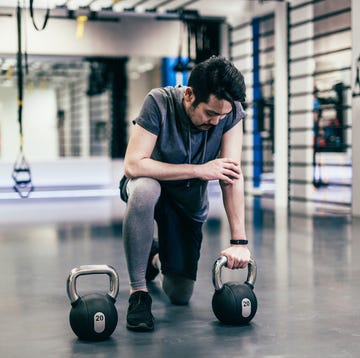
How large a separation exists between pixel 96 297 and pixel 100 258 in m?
1.84

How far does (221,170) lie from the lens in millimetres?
2492

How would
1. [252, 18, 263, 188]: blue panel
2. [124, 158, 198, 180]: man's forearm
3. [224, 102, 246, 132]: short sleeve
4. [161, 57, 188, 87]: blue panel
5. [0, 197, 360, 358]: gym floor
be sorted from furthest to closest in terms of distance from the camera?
[161, 57, 188, 87]: blue panel
[252, 18, 263, 188]: blue panel
[224, 102, 246, 132]: short sleeve
[124, 158, 198, 180]: man's forearm
[0, 197, 360, 358]: gym floor

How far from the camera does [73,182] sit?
35.6 feet

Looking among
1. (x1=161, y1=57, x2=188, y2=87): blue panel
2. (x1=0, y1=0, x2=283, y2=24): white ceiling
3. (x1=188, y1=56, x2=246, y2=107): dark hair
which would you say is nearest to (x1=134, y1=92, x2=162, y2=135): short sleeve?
(x1=188, y1=56, x2=246, y2=107): dark hair

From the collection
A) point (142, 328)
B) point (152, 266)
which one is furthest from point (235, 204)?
point (152, 266)

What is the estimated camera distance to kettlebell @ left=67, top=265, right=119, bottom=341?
238 centimetres

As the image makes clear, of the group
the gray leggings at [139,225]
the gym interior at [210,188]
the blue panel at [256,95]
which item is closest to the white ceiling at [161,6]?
the gym interior at [210,188]

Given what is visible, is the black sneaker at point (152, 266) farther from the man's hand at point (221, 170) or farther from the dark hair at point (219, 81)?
the dark hair at point (219, 81)

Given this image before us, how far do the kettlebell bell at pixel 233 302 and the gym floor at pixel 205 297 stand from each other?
0.12 ft

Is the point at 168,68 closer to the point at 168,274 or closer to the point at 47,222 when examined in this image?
the point at 47,222

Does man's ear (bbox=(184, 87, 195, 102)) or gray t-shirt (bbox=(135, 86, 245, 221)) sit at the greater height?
man's ear (bbox=(184, 87, 195, 102))

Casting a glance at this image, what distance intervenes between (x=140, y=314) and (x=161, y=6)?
7.05 metres

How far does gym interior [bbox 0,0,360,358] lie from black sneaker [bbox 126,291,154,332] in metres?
0.04

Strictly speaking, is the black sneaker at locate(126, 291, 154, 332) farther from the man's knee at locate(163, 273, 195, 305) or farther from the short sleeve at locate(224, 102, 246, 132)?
the short sleeve at locate(224, 102, 246, 132)
